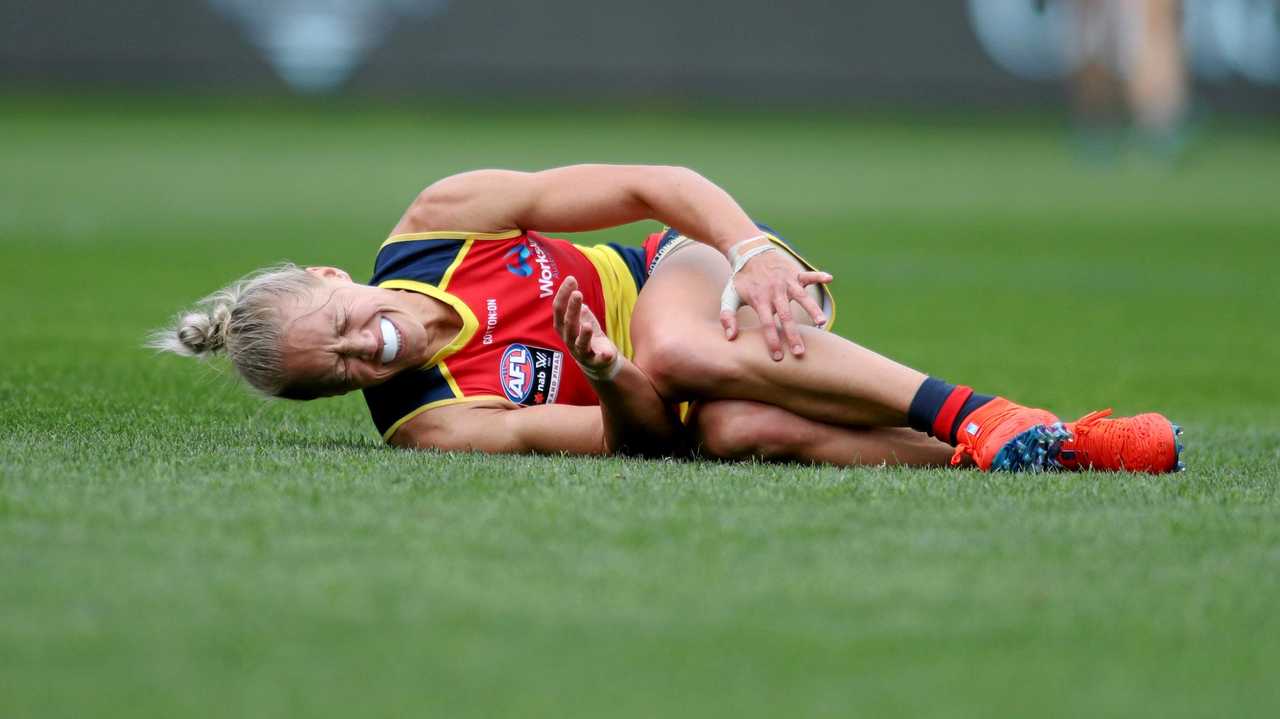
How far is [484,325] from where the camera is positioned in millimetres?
3398

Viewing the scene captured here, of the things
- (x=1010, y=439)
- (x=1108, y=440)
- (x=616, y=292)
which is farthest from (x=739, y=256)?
(x=1108, y=440)

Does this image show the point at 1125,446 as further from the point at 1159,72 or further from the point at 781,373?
the point at 1159,72

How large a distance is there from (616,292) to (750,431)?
626mm

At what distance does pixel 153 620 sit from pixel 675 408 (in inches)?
58.4

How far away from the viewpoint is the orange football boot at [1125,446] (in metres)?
3.07

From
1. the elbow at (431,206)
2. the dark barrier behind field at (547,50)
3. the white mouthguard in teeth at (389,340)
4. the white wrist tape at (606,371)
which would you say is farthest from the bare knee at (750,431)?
the dark barrier behind field at (547,50)

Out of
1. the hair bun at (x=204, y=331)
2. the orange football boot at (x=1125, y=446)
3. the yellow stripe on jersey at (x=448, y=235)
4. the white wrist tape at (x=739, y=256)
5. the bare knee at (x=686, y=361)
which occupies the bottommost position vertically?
the orange football boot at (x=1125, y=446)

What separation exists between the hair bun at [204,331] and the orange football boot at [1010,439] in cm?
146

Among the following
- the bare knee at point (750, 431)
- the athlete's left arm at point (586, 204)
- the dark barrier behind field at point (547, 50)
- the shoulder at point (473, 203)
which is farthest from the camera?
the dark barrier behind field at point (547, 50)

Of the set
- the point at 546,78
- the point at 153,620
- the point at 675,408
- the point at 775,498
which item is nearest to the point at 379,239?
the point at 675,408

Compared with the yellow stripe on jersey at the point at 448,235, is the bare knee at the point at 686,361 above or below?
below

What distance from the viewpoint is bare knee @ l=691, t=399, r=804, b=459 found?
3193 millimetres

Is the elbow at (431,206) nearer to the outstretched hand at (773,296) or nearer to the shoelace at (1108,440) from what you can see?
the outstretched hand at (773,296)

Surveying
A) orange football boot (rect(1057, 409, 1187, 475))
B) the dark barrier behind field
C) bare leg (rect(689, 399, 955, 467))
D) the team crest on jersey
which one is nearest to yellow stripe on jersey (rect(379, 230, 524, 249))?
the team crest on jersey
